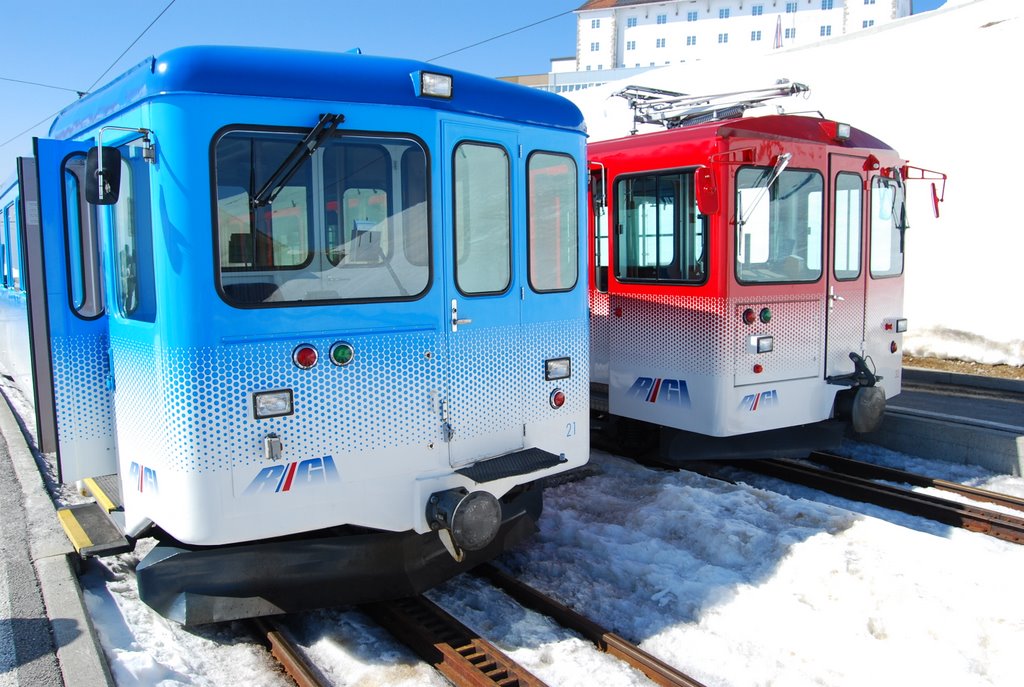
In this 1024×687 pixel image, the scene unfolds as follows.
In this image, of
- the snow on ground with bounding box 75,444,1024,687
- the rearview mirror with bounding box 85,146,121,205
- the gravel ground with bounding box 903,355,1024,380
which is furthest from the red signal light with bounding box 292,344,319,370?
the gravel ground with bounding box 903,355,1024,380

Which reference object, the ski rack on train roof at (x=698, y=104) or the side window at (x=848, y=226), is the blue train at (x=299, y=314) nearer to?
the ski rack on train roof at (x=698, y=104)

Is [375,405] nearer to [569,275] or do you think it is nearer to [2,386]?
[569,275]

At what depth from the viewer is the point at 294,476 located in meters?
4.04

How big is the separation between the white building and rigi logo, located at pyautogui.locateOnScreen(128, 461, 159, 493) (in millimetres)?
63767

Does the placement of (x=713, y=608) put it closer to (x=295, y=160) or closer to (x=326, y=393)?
(x=326, y=393)

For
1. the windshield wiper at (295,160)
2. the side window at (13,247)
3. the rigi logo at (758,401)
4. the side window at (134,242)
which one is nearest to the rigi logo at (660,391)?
the rigi logo at (758,401)

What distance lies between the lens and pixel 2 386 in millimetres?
12398

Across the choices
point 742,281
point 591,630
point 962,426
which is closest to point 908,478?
point 962,426

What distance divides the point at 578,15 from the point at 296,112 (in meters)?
72.3

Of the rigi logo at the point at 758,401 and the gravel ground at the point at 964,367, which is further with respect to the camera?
the gravel ground at the point at 964,367

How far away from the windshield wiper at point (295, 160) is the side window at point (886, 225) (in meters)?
5.60

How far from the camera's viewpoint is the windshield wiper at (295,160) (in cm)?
391

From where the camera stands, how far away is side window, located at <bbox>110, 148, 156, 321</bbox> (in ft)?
13.2

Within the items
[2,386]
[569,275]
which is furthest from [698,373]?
[2,386]
